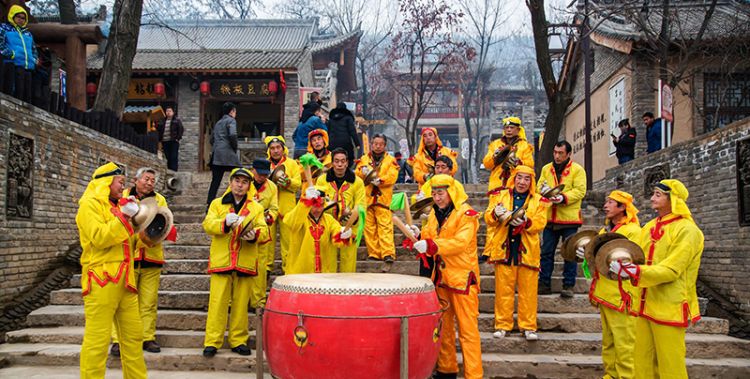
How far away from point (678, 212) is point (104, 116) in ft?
26.7

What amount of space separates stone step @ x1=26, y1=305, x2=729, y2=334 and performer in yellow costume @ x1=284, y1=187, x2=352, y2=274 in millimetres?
1012

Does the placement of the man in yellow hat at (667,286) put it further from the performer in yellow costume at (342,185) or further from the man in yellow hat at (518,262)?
the performer in yellow costume at (342,185)

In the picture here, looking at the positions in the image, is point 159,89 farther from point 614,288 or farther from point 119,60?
point 614,288

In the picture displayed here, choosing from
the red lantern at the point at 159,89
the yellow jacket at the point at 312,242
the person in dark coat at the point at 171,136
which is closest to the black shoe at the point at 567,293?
the yellow jacket at the point at 312,242

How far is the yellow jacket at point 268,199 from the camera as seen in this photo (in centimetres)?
651

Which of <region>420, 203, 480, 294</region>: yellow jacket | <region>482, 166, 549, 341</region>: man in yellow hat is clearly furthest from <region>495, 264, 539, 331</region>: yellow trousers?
<region>420, 203, 480, 294</region>: yellow jacket

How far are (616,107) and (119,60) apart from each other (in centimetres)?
1212

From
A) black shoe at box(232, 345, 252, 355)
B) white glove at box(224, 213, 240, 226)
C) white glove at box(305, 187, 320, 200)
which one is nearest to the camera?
white glove at box(305, 187, 320, 200)

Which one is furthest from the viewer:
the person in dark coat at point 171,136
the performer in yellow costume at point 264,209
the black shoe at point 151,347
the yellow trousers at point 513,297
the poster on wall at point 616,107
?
the poster on wall at point 616,107

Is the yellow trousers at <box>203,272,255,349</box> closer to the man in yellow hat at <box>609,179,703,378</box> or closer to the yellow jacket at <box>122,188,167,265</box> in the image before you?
the yellow jacket at <box>122,188,167,265</box>

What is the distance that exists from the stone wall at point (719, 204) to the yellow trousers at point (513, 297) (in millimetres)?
2805

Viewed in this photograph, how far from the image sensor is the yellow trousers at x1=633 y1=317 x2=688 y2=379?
4.36m

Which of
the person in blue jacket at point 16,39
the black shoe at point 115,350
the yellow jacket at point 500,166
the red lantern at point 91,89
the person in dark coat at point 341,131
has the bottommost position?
the black shoe at point 115,350

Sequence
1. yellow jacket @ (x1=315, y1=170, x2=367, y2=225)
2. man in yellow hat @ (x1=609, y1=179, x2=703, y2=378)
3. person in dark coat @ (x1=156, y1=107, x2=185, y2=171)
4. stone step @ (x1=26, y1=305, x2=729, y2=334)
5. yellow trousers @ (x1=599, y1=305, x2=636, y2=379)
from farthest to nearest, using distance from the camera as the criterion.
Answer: person in dark coat @ (x1=156, y1=107, x2=185, y2=171)
yellow jacket @ (x1=315, y1=170, x2=367, y2=225)
stone step @ (x1=26, y1=305, x2=729, y2=334)
yellow trousers @ (x1=599, y1=305, x2=636, y2=379)
man in yellow hat @ (x1=609, y1=179, x2=703, y2=378)
